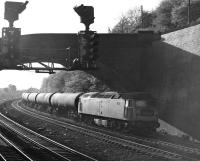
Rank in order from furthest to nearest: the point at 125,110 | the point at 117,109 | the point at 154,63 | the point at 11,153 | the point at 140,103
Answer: the point at 154,63 → the point at 117,109 → the point at 125,110 → the point at 140,103 → the point at 11,153

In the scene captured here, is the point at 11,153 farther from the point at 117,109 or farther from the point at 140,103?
the point at 117,109

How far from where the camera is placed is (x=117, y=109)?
2997 cm

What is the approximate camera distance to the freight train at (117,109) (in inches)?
1101

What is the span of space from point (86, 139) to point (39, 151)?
6235 millimetres

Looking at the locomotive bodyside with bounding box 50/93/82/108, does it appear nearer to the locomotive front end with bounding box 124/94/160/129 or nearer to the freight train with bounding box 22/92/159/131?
the freight train with bounding box 22/92/159/131

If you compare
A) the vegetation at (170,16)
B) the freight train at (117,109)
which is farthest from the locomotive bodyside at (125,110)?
the vegetation at (170,16)

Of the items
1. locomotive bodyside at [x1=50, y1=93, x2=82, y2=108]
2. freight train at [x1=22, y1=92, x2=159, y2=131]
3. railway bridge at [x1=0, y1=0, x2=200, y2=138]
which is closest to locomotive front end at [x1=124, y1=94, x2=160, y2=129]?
freight train at [x1=22, y1=92, x2=159, y2=131]

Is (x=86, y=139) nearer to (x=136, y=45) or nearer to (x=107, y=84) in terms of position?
(x=136, y=45)

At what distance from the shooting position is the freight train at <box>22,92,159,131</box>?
27969mm

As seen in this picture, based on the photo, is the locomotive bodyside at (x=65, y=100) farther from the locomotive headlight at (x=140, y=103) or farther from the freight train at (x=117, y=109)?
the locomotive headlight at (x=140, y=103)

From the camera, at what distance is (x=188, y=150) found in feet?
67.7

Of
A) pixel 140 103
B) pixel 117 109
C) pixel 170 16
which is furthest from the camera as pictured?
pixel 170 16

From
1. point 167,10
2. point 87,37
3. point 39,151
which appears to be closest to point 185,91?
point 39,151

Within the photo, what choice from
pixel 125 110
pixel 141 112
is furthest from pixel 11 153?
pixel 141 112
